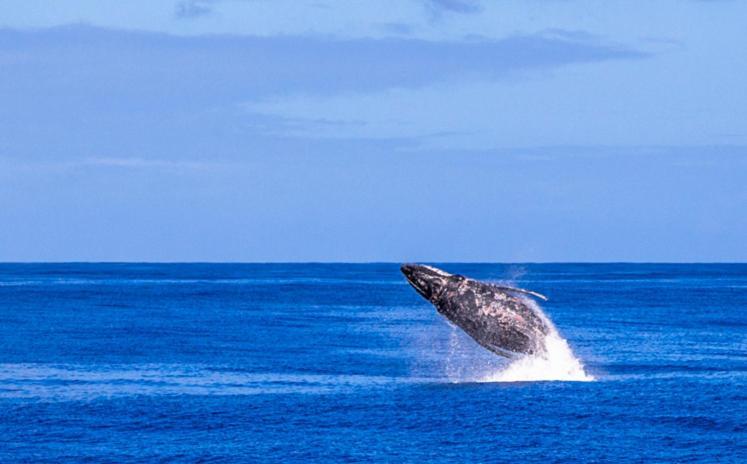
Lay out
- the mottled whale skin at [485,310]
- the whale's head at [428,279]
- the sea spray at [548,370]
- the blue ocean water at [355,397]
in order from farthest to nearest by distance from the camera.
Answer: the sea spray at [548,370]
the whale's head at [428,279]
the mottled whale skin at [485,310]
the blue ocean water at [355,397]

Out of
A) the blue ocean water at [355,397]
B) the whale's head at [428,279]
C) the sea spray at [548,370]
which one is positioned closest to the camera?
the blue ocean water at [355,397]

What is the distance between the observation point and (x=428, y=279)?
37.4 meters

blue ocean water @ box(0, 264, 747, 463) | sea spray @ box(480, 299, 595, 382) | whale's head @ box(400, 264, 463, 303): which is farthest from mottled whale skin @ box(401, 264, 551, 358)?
sea spray @ box(480, 299, 595, 382)

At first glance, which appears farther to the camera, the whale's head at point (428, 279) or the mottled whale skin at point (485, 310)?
the whale's head at point (428, 279)

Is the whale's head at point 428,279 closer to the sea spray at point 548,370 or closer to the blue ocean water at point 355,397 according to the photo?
the blue ocean water at point 355,397

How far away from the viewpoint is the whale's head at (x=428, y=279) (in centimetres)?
3731

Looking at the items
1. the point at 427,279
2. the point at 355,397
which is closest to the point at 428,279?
the point at 427,279

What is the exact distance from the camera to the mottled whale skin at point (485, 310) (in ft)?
120

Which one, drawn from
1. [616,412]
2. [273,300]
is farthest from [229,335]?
[273,300]

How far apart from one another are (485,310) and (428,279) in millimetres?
2056

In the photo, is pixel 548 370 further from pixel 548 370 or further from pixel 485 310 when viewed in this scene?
pixel 485 310

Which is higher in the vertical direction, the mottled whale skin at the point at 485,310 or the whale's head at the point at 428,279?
the whale's head at the point at 428,279

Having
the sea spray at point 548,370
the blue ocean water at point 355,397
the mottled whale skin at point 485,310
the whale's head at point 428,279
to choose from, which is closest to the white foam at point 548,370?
the sea spray at point 548,370

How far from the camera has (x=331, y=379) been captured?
4922cm
